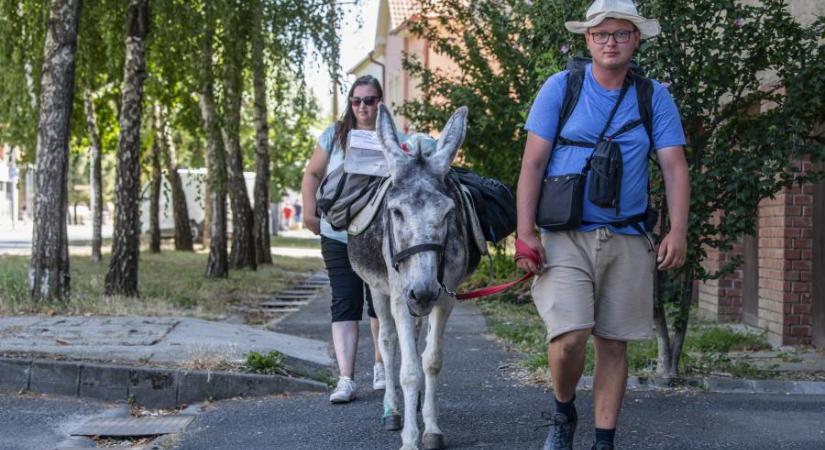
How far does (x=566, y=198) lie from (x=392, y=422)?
209cm

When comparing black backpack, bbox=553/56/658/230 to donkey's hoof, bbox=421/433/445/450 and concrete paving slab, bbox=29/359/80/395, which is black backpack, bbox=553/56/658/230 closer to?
donkey's hoof, bbox=421/433/445/450

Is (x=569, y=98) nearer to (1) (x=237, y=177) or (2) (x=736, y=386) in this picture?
(2) (x=736, y=386)

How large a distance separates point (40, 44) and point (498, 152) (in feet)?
20.3

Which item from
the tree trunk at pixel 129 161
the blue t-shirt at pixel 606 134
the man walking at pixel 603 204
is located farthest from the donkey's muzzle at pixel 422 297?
the tree trunk at pixel 129 161

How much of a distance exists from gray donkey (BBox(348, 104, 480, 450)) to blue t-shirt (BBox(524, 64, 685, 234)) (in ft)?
1.96

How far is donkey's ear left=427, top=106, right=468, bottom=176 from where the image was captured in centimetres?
605

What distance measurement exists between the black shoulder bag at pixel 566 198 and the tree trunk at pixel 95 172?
18719 mm

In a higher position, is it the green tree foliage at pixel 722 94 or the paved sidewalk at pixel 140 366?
the green tree foliage at pixel 722 94

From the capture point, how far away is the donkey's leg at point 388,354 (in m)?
7.02

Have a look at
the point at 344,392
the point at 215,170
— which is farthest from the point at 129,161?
the point at 344,392

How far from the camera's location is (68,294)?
1352 centimetres

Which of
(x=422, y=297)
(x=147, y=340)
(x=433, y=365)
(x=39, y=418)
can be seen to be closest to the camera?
(x=422, y=297)

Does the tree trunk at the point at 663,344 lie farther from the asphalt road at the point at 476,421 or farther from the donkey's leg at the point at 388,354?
the donkey's leg at the point at 388,354

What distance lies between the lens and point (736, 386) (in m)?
8.46
